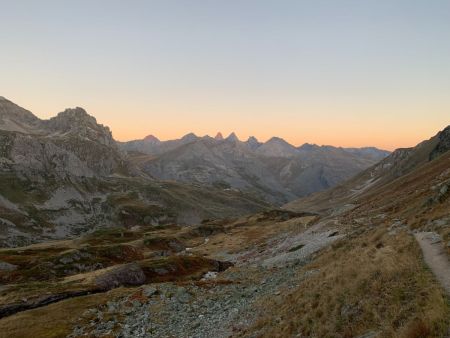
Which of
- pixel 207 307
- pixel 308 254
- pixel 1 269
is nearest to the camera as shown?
pixel 207 307

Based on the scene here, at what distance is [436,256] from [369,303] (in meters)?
7.91

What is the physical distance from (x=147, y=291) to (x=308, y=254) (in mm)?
23562

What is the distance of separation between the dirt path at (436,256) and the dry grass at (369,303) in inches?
20.1

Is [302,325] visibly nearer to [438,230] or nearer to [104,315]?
[438,230]

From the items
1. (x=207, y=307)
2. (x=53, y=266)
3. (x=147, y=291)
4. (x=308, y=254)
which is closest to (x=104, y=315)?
(x=147, y=291)

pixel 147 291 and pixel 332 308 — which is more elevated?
pixel 332 308

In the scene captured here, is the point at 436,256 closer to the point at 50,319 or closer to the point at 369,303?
the point at 369,303

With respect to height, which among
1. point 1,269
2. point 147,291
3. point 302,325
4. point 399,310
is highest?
point 399,310

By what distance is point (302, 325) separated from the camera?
25609 mm

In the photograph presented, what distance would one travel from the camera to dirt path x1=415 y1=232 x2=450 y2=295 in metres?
22.8

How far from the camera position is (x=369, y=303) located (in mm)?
23156

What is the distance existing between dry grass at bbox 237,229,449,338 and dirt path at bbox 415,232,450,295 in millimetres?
510

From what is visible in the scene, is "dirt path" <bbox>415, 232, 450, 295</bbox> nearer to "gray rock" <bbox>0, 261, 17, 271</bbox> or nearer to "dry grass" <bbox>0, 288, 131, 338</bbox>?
"dry grass" <bbox>0, 288, 131, 338</bbox>

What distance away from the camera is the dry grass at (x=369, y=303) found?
18.5 metres
